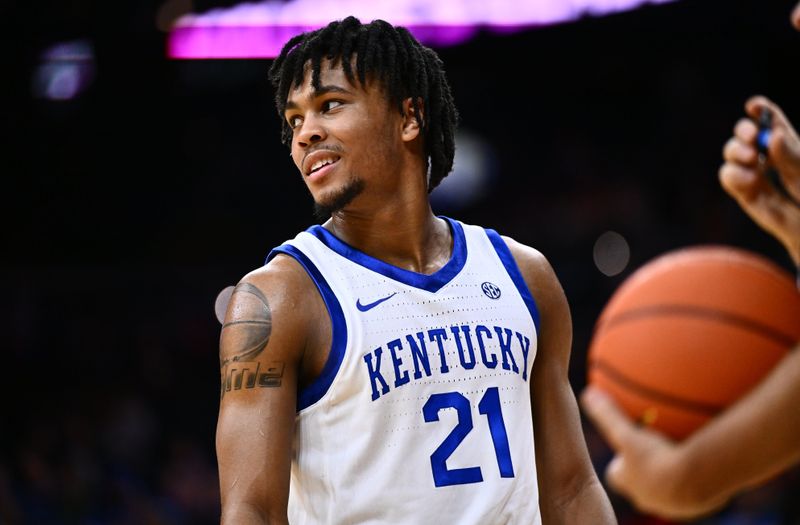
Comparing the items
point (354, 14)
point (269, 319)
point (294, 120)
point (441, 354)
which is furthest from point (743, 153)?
point (354, 14)

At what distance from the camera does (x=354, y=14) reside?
27.0 ft

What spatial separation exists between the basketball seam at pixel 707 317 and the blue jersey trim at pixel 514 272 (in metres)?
0.60

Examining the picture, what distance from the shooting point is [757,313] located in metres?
2.35

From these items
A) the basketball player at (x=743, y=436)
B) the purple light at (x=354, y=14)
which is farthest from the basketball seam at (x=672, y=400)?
the purple light at (x=354, y=14)

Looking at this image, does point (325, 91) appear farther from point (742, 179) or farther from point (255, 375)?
point (742, 179)

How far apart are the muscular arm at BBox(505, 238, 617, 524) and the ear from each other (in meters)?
0.52


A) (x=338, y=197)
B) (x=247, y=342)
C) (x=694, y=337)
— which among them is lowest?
(x=247, y=342)

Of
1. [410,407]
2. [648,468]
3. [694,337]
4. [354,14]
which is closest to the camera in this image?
[648,468]

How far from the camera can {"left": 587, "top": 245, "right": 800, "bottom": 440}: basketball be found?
226cm

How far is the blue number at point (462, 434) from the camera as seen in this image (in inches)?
121

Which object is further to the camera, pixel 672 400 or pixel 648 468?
pixel 672 400

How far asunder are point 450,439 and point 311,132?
0.94m

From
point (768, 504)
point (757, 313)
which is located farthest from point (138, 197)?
point (757, 313)

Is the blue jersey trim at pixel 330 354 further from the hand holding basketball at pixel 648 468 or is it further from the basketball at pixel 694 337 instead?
the hand holding basketball at pixel 648 468
